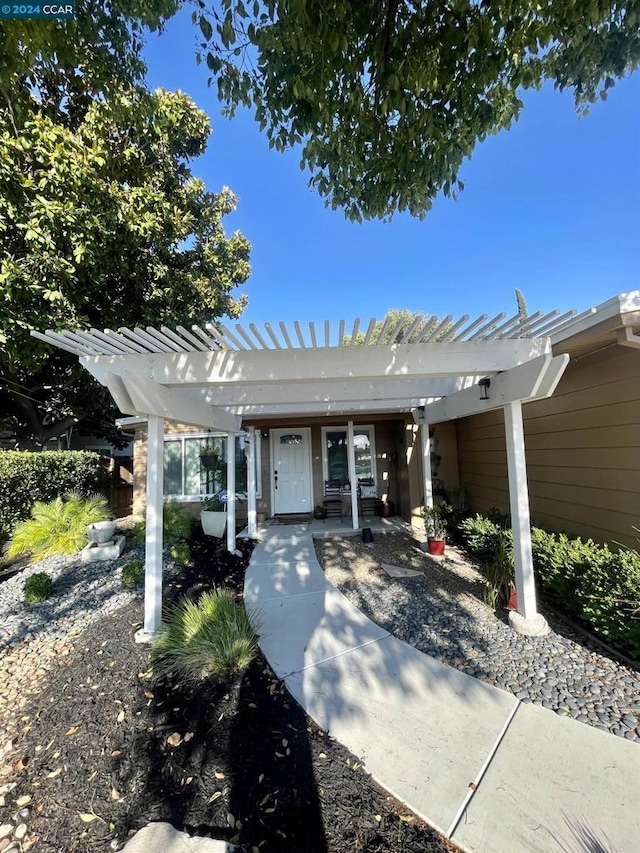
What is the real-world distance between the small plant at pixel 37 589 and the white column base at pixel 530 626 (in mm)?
4900

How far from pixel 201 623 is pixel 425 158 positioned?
3970mm

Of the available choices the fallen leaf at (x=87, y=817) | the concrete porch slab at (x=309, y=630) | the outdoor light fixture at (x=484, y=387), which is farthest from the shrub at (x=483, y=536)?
the fallen leaf at (x=87, y=817)

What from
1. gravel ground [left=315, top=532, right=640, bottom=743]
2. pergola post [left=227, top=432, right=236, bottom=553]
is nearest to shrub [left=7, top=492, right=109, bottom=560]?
pergola post [left=227, top=432, right=236, bottom=553]

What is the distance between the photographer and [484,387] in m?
3.88

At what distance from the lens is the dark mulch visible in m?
1.51

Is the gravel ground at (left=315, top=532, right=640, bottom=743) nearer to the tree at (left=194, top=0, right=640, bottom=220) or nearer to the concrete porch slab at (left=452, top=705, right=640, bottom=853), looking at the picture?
the concrete porch slab at (left=452, top=705, right=640, bottom=853)

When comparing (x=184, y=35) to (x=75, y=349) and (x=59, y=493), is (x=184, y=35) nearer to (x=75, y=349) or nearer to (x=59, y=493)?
(x=75, y=349)

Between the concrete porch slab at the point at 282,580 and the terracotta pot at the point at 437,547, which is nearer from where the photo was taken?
the concrete porch slab at the point at 282,580

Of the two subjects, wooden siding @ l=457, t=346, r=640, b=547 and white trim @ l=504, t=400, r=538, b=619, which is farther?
wooden siding @ l=457, t=346, r=640, b=547

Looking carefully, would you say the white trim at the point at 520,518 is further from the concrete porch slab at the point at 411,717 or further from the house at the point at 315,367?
the concrete porch slab at the point at 411,717

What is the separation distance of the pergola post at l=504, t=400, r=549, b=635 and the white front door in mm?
5868

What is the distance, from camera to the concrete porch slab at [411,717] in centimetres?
173

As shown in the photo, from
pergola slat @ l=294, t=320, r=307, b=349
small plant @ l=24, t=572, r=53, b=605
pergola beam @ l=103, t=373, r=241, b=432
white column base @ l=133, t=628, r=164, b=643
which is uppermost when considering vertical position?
pergola slat @ l=294, t=320, r=307, b=349

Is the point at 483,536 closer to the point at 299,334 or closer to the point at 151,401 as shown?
the point at 299,334
